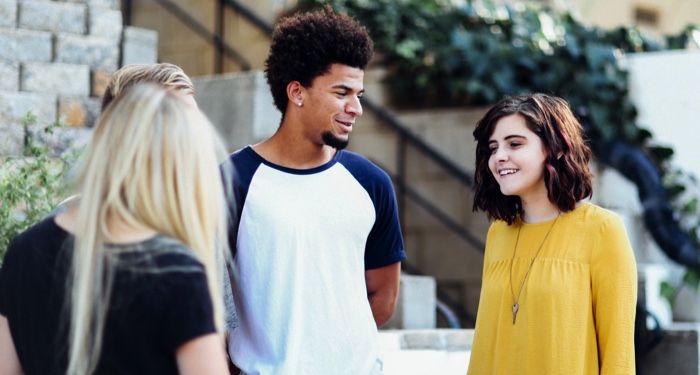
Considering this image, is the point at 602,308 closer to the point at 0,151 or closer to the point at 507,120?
the point at 507,120

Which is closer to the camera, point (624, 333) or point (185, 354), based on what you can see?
point (185, 354)

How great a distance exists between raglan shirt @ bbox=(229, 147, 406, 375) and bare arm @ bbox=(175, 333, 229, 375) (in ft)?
3.34

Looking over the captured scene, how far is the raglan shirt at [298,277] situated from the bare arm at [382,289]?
10.2 inches

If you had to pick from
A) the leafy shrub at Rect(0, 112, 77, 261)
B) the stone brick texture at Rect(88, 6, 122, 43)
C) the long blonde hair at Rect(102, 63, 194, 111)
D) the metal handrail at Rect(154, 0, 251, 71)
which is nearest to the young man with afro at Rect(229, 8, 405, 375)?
the long blonde hair at Rect(102, 63, 194, 111)

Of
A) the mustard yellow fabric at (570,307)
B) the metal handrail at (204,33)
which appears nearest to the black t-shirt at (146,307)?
the mustard yellow fabric at (570,307)

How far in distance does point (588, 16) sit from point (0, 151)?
28.9ft

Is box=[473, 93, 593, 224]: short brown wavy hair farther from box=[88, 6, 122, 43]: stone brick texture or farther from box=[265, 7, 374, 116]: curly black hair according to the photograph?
box=[88, 6, 122, 43]: stone brick texture

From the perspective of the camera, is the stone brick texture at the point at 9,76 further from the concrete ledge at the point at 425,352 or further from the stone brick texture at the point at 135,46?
the concrete ledge at the point at 425,352

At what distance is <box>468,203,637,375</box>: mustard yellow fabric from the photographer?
3.37m

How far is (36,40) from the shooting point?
6738 mm

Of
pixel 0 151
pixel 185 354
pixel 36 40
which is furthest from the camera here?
pixel 36 40

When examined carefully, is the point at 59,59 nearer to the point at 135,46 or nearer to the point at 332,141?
the point at 135,46

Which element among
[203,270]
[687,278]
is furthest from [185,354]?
[687,278]

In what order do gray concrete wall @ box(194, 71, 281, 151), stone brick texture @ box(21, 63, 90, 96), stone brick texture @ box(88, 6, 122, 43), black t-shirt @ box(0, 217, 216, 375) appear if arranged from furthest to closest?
gray concrete wall @ box(194, 71, 281, 151)
stone brick texture @ box(88, 6, 122, 43)
stone brick texture @ box(21, 63, 90, 96)
black t-shirt @ box(0, 217, 216, 375)
